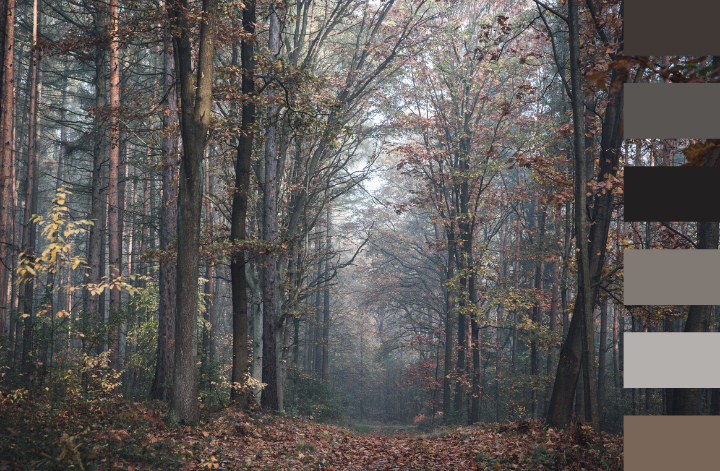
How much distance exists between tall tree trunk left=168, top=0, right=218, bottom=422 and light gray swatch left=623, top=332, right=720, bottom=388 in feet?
23.9

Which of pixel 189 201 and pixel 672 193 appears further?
pixel 189 201

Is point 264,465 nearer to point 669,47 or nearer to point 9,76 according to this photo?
point 669,47

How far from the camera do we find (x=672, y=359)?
9.88ft

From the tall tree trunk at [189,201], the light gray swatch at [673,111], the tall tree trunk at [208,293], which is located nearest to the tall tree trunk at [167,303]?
the tall tree trunk at [208,293]

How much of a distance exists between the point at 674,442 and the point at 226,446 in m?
6.59

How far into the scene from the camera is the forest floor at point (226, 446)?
226 inches

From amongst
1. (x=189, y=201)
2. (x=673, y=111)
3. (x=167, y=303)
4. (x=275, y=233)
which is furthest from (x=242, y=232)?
(x=673, y=111)

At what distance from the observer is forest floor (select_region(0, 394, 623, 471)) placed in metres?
5.75

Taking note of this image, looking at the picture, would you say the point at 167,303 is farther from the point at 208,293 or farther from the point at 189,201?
the point at 189,201

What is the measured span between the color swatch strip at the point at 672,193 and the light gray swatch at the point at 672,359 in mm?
753

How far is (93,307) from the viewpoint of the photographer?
1431 centimetres

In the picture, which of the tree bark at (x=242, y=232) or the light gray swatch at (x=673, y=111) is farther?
the tree bark at (x=242, y=232)

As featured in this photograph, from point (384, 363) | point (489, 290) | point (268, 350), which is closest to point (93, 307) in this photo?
point (268, 350)

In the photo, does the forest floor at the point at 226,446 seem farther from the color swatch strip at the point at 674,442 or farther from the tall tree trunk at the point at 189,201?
the color swatch strip at the point at 674,442
